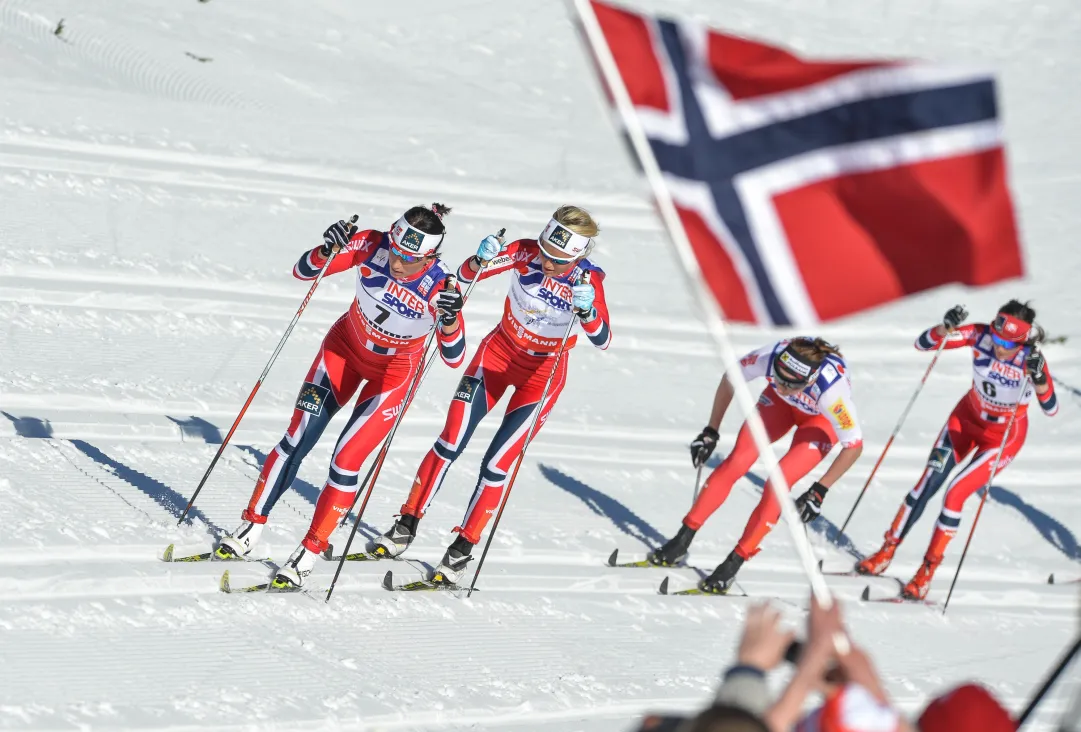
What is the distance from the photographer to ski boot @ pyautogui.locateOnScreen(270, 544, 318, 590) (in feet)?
23.8

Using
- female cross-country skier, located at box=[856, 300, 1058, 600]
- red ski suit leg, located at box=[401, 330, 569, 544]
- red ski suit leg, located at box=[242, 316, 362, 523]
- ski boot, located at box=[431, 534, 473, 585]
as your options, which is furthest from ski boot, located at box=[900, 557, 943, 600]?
red ski suit leg, located at box=[242, 316, 362, 523]

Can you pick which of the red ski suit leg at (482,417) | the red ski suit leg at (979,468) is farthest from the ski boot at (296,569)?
the red ski suit leg at (979,468)

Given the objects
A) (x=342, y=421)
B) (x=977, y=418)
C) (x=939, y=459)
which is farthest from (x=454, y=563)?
(x=977, y=418)

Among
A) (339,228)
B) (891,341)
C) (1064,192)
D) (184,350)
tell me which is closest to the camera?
(339,228)

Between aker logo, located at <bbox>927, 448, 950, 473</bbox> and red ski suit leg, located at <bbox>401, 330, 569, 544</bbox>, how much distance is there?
3.03m

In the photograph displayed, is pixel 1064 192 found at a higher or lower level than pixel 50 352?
higher

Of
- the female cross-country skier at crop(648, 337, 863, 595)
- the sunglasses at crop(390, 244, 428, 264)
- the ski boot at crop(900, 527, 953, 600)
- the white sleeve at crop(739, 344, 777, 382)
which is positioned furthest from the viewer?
the ski boot at crop(900, 527, 953, 600)

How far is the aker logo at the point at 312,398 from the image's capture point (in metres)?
7.47

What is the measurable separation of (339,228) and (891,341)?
24.2 feet

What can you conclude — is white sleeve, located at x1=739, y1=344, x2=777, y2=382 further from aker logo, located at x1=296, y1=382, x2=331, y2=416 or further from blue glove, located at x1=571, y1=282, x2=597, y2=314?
aker logo, located at x1=296, y1=382, x2=331, y2=416

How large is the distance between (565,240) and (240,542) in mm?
2636

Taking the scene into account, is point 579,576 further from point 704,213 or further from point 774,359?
point 704,213

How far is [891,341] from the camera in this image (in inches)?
514

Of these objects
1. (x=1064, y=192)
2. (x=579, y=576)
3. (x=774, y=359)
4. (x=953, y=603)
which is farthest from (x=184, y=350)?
(x=1064, y=192)
